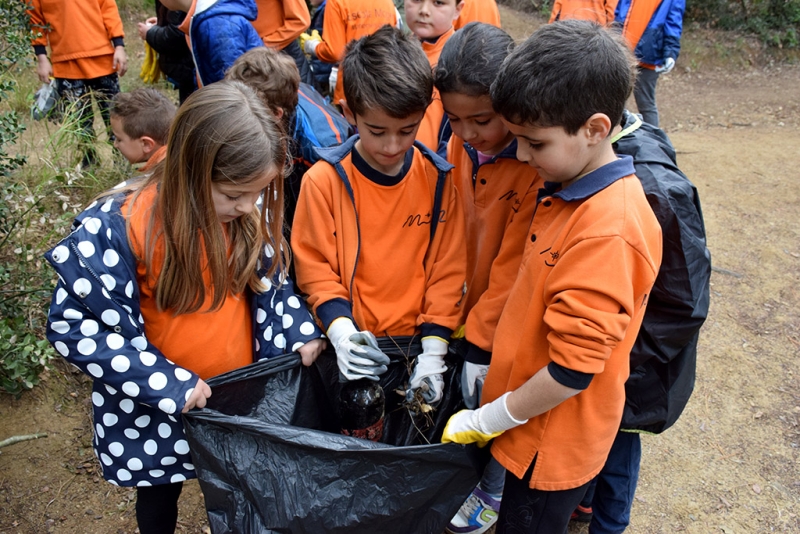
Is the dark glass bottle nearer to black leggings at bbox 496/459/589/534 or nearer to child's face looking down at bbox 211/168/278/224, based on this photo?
black leggings at bbox 496/459/589/534

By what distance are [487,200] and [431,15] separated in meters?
1.57

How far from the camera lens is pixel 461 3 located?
10.1 feet

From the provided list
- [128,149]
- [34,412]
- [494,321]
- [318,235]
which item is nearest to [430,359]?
[494,321]

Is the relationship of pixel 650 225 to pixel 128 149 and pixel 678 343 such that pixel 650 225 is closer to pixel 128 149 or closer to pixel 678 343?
pixel 678 343

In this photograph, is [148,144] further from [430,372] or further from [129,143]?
[430,372]

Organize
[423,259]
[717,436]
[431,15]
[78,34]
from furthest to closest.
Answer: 1. [78,34]
2. [431,15]
3. [717,436]
4. [423,259]

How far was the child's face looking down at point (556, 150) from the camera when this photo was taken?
Result: 4.43 feet

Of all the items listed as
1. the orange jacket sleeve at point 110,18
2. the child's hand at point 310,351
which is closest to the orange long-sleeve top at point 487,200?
the child's hand at point 310,351

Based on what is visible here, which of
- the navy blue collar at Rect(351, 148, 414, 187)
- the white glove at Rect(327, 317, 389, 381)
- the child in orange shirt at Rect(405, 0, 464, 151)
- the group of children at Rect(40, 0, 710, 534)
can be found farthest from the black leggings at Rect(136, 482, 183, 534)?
the child in orange shirt at Rect(405, 0, 464, 151)

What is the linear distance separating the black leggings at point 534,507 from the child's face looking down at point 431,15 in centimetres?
226

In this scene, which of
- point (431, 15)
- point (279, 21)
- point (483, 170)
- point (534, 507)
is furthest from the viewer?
point (279, 21)

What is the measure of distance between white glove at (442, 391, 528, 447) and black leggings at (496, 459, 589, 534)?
166 millimetres

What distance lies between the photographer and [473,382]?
173 centimetres

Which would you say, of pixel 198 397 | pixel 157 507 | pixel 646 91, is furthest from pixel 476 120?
pixel 646 91
